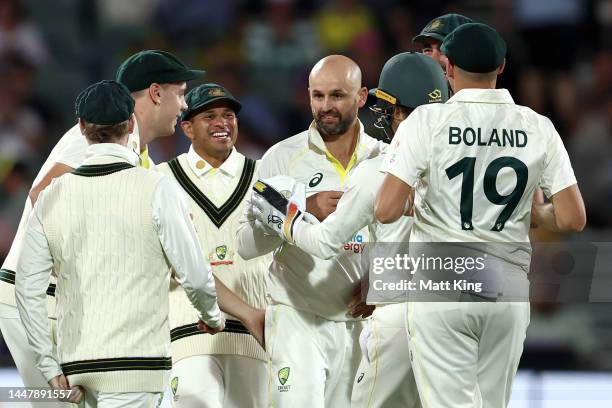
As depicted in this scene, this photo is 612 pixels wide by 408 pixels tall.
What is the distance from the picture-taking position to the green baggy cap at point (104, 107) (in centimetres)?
427

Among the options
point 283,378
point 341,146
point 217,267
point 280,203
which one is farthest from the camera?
point 217,267

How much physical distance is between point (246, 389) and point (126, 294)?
1611 mm

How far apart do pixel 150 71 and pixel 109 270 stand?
140 cm

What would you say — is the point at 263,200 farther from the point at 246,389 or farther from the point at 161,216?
the point at 246,389

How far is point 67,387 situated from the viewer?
423 centimetres

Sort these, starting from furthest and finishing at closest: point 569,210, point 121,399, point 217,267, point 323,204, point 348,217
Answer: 1. point 217,267
2. point 323,204
3. point 348,217
4. point 569,210
5. point 121,399

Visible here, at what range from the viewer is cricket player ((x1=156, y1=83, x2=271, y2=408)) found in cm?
559

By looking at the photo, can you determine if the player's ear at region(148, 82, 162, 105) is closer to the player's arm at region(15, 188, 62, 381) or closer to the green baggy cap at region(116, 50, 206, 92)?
the green baggy cap at region(116, 50, 206, 92)

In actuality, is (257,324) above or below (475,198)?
below

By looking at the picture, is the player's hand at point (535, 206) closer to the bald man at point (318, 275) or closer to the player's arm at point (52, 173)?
the bald man at point (318, 275)

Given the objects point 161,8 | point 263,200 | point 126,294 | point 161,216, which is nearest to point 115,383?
point 126,294

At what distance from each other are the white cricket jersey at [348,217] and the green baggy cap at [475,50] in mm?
527

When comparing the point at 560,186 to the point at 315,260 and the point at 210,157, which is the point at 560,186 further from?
the point at 210,157

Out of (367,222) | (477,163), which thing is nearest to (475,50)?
(477,163)
